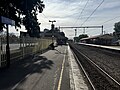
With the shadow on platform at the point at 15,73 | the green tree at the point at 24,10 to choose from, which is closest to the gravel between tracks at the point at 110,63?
the shadow on platform at the point at 15,73

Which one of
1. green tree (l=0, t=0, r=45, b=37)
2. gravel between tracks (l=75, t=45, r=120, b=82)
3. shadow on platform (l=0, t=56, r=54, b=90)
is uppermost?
green tree (l=0, t=0, r=45, b=37)

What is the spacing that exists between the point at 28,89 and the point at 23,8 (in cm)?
2741

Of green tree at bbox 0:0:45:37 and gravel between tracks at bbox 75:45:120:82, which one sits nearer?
gravel between tracks at bbox 75:45:120:82

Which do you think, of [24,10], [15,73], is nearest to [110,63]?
[15,73]

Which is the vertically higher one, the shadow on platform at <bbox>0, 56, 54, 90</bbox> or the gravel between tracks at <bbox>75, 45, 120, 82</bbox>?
the shadow on platform at <bbox>0, 56, 54, 90</bbox>

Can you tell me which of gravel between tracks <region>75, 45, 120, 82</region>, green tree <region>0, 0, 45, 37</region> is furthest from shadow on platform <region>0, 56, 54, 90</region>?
green tree <region>0, 0, 45, 37</region>

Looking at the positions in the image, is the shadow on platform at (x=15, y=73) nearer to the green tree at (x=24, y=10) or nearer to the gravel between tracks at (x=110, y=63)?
the gravel between tracks at (x=110, y=63)

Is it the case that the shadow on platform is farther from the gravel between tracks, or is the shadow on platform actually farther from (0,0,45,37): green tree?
(0,0,45,37): green tree

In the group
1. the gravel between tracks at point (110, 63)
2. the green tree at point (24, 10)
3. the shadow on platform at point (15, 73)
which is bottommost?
the gravel between tracks at point (110, 63)

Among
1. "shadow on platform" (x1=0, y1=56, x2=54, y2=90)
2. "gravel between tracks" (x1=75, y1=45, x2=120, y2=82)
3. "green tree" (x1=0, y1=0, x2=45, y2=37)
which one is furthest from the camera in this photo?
"green tree" (x1=0, y1=0, x2=45, y2=37)

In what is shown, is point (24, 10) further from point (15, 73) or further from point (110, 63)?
point (15, 73)

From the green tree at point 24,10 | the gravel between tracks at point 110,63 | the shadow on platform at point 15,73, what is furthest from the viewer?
the green tree at point 24,10

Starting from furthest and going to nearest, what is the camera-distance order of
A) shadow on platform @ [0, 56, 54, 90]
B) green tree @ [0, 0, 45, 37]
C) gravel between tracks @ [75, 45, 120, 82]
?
1. green tree @ [0, 0, 45, 37]
2. gravel between tracks @ [75, 45, 120, 82]
3. shadow on platform @ [0, 56, 54, 90]

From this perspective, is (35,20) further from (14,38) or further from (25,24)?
(14,38)
